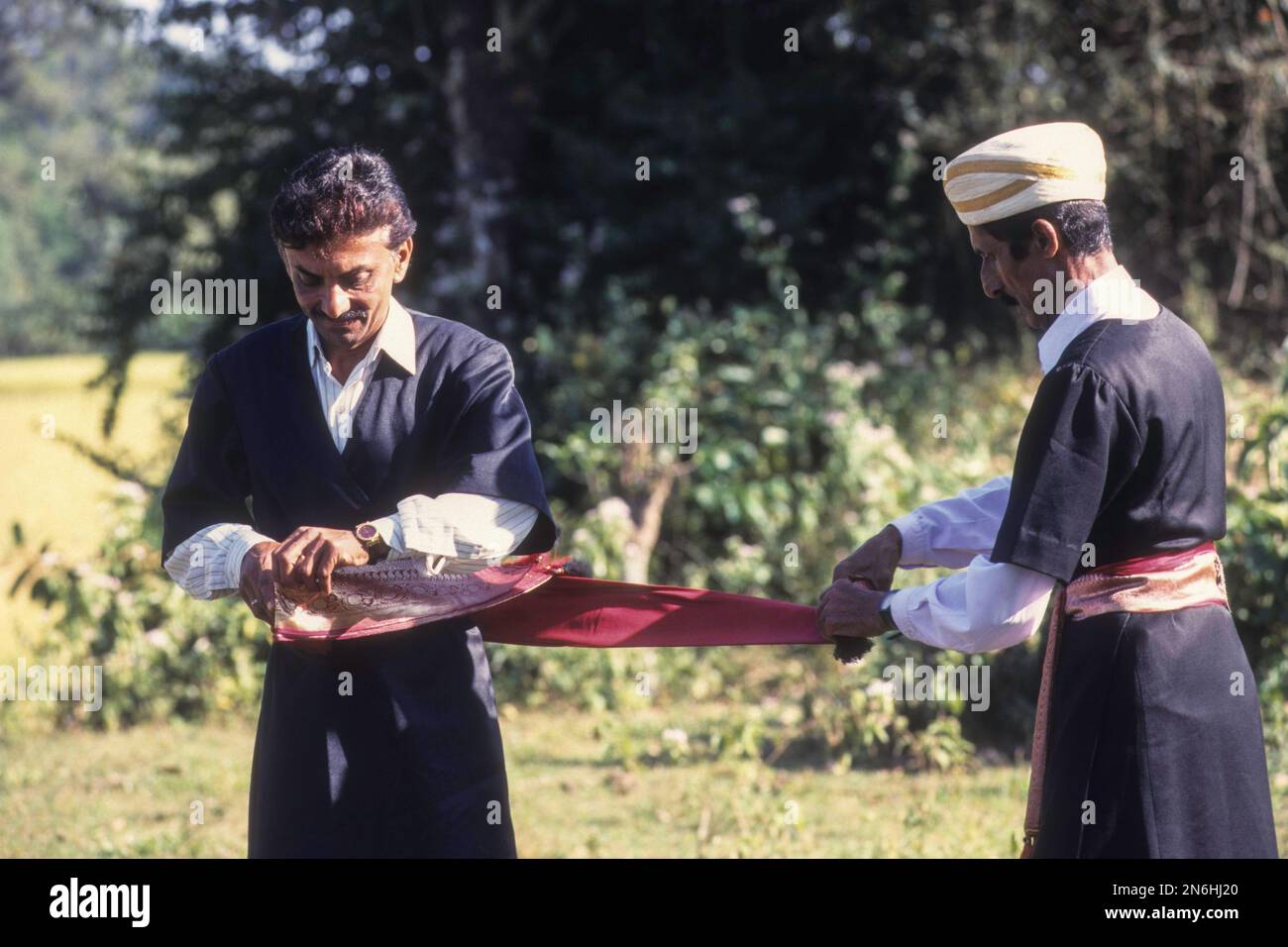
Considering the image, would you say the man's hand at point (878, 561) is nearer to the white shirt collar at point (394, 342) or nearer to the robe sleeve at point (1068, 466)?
the robe sleeve at point (1068, 466)

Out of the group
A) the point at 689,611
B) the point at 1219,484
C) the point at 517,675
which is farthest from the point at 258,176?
the point at 1219,484

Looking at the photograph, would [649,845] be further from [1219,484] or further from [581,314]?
[581,314]

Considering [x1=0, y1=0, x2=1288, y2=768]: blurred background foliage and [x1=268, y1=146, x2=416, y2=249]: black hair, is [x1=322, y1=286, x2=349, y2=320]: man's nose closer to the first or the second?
[x1=268, y1=146, x2=416, y2=249]: black hair

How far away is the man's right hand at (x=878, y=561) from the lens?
3098mm

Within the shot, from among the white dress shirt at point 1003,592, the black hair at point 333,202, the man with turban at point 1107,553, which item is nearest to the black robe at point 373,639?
the black hair at point 333,202

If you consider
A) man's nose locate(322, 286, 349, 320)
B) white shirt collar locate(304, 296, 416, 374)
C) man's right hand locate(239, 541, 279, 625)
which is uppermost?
man's nose locate(322, 286, 349, 320)

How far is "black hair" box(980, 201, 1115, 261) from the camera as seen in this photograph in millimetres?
2605

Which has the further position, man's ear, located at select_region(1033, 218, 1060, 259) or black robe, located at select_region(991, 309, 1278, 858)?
man's ear, located at select_region(1033, 218, 1060, 259)

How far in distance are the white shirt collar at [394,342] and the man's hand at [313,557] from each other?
0.38m

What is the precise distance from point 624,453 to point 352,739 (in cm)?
488

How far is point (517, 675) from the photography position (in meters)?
7.13

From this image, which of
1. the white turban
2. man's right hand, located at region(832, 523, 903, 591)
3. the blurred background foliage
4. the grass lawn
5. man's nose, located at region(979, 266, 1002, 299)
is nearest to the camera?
the white turban

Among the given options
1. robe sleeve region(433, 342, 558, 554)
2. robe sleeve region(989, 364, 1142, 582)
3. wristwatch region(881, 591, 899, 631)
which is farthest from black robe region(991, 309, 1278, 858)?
robe sleeve region(433, 342, 558, 554)
